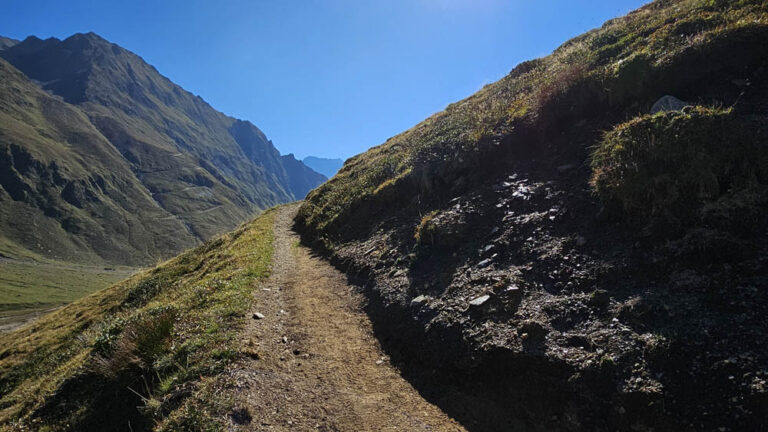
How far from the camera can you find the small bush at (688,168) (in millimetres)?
8461

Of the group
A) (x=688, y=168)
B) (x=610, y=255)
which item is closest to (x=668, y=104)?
(x=688, y=168)

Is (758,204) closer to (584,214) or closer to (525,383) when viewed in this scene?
(584,214)

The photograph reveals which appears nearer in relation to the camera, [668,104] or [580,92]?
[668,104]

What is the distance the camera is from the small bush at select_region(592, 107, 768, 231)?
27.8ft

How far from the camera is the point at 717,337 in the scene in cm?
643

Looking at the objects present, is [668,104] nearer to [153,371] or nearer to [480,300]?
[480,300]

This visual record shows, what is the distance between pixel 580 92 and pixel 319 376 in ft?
53.5

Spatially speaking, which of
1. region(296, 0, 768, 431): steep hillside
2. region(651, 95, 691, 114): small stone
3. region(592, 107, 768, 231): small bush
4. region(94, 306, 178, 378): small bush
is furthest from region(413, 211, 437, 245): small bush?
region(94, 306, 178, 378): small bush

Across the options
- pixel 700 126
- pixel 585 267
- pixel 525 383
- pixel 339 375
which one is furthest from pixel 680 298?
pixel 339 375

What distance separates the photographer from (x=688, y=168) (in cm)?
932

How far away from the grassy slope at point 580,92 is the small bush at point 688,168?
10.4 ft

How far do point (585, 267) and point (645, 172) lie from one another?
336 cm

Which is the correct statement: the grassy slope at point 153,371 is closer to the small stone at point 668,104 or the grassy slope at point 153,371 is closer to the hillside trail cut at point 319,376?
the hillside trail cut at point 319,376

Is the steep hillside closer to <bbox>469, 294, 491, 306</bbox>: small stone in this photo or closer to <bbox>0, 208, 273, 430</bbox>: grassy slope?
<bbox>469, 294, 491, 306</bbox>: small stone
